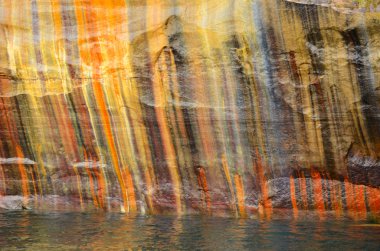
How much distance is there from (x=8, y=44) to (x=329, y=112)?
6.08 metres

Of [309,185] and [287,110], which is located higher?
[287,110]

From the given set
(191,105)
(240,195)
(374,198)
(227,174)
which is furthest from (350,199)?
(191,105)

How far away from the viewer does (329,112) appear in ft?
33.9

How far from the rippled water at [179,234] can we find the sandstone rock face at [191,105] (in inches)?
26.6

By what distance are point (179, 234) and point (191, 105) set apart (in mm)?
2464

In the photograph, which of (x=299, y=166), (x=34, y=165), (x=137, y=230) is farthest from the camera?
(x=34, y=165)

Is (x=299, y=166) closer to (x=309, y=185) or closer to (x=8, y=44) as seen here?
(x=309, y=185)

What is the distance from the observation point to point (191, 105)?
11047 mm

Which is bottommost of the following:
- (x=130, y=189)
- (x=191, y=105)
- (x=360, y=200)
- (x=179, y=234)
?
(x=179, y=234)

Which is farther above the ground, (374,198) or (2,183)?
(2,183)

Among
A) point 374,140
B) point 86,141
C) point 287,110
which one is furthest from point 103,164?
point 374,140

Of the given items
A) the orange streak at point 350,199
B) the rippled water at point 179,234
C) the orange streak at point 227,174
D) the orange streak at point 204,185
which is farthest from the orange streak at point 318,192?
the orange streak at point 204,185

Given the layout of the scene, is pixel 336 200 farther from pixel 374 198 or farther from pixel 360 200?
pixel 374 198

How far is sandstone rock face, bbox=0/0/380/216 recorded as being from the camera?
33.4ft
